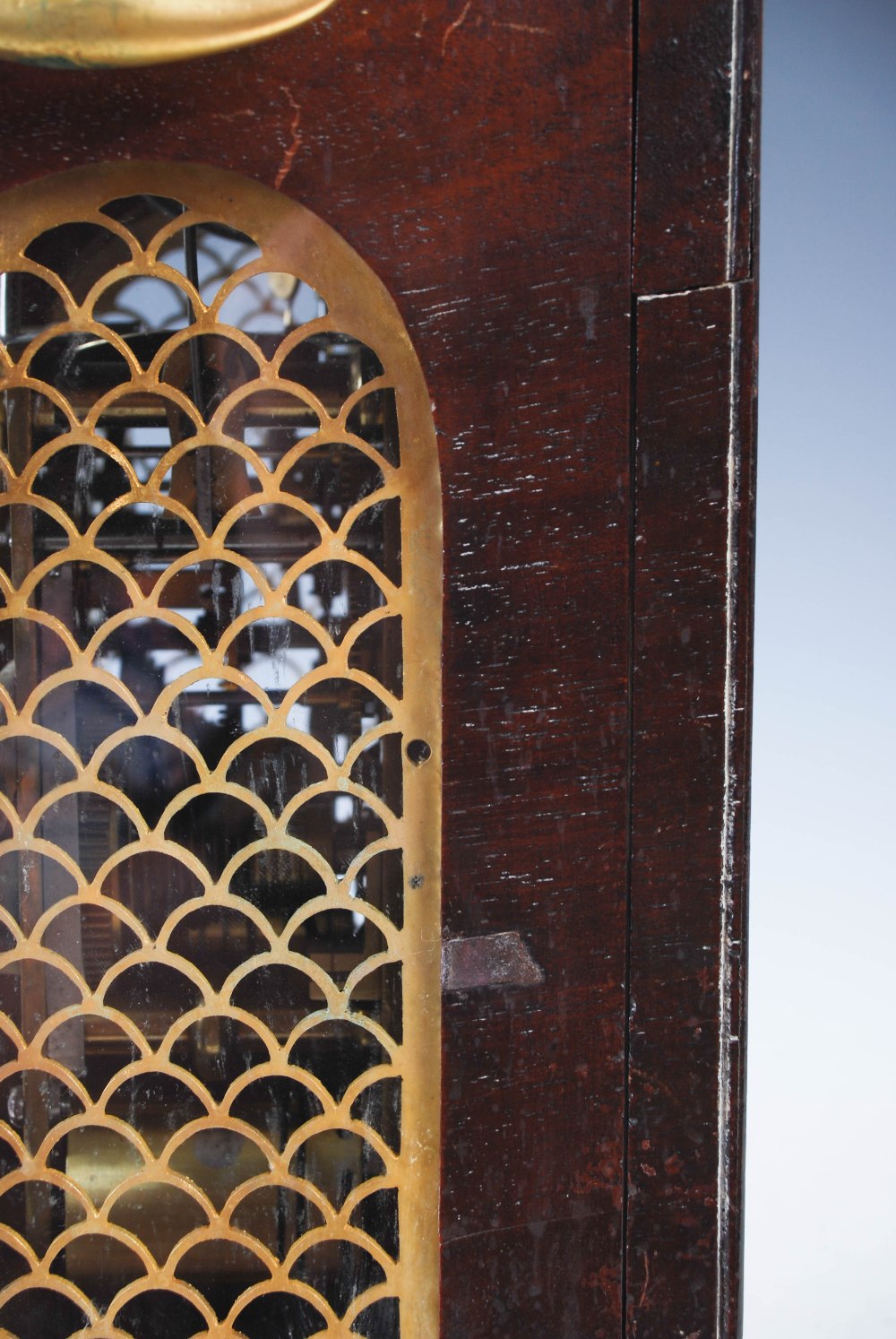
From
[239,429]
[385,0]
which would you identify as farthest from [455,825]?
[385,0]

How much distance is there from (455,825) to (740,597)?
0.19 m

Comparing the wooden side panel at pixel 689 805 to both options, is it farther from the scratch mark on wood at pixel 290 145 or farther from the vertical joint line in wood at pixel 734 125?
the scratch mark on wood at pixel 290 145

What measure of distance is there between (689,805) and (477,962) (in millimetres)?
140

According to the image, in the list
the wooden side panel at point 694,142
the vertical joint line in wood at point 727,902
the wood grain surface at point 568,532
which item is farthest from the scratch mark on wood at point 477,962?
the wooden side panel at point 694,142

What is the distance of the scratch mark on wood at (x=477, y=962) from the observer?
1.86 feet

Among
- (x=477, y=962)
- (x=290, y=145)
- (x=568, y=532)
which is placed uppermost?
(x=290, y=145)

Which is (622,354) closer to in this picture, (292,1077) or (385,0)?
(385,0)

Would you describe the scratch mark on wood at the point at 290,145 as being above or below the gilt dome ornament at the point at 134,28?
below

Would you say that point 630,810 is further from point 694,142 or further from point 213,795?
point 694,142

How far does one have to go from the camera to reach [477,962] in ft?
1.86

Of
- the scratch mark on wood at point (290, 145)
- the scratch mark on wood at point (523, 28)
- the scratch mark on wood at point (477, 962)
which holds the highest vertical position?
the scratch mark on wood at point (523, 28)

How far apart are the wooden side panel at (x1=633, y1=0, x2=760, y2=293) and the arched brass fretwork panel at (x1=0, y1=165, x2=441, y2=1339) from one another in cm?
15

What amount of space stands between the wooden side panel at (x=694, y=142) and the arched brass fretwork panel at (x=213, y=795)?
15 cm

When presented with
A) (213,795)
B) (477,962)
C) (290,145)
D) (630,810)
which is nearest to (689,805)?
(630,810)
